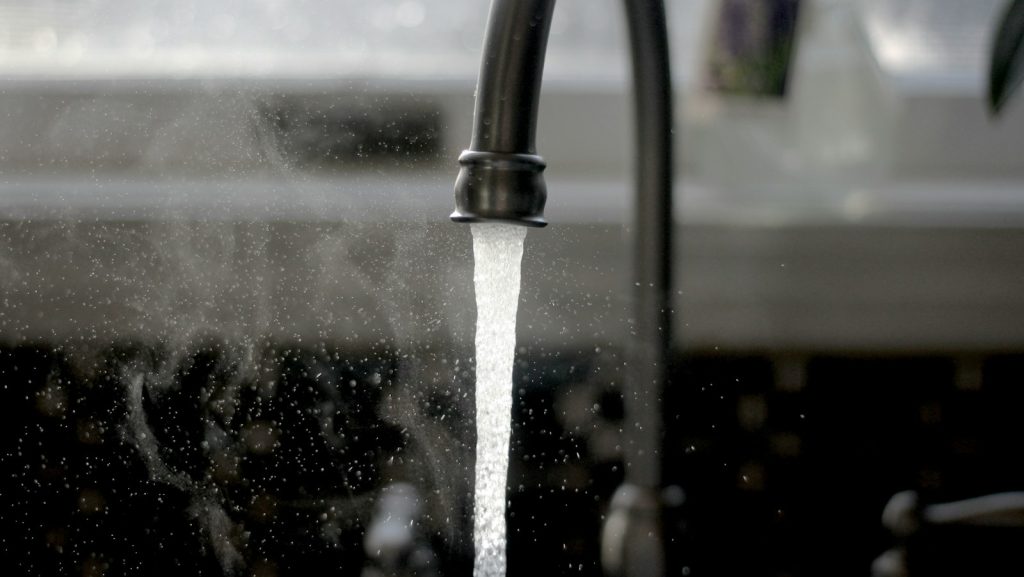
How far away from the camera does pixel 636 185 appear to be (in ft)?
1.07

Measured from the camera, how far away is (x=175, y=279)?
0.37m

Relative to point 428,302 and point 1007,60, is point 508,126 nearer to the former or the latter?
point 428,302

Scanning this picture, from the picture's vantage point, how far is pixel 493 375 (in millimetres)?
353

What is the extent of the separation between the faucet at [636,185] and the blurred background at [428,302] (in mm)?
28

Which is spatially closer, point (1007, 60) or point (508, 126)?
point (508, 126)

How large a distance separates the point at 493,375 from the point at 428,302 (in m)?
0.04

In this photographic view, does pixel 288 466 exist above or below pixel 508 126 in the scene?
below

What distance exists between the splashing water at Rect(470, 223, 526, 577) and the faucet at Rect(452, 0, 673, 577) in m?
0.05

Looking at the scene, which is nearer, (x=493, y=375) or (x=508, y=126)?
(x=508, y=126)

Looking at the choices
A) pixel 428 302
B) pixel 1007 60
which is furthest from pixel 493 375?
pixel 1007 60

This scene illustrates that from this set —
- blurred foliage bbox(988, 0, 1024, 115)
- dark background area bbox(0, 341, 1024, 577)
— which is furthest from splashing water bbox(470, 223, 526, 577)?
blurred foliage bbox(988, 0, 1024, 115)

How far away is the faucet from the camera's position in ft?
0.76

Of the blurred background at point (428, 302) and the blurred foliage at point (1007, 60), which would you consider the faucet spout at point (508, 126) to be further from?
the blurred foliage at point (1007, 60)

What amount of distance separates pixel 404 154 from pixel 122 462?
19cm
